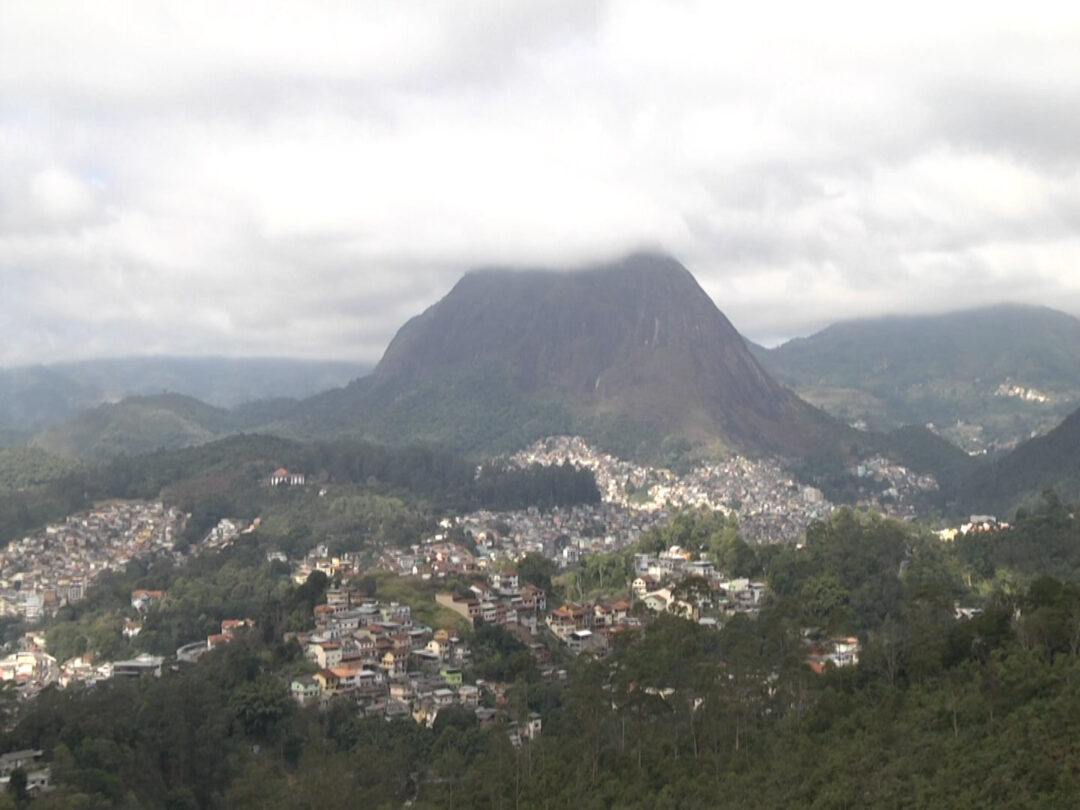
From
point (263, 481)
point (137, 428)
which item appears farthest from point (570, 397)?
point (137, 428)

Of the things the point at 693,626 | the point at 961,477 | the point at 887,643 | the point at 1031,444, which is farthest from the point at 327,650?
the point at 961,477

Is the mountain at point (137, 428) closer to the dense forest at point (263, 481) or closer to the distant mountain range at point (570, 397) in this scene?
the distant mountain range at point (570, 397)

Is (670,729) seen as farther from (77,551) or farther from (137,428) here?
(137,428)

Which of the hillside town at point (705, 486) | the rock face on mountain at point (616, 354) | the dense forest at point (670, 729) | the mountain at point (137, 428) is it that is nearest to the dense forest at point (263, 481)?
the hillside town at point (705, 486)

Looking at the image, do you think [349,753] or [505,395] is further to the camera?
[505,395]

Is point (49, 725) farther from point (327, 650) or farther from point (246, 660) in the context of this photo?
point (327, 650)

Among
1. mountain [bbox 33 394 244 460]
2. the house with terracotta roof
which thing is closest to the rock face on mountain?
mountain [bbox 33 394 244 460]

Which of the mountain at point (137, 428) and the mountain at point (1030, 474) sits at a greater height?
the mountain at point (137, 428)
